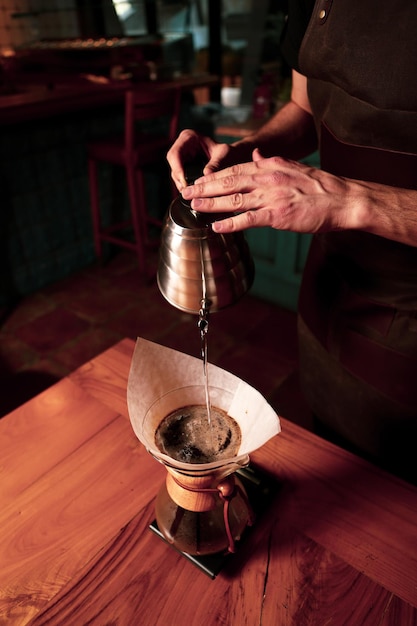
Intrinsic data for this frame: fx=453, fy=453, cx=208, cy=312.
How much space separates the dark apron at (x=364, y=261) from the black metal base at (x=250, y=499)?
45 cm

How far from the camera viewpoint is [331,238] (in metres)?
1.26

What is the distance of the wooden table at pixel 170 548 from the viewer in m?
0.79

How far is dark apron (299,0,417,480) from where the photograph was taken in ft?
3.20

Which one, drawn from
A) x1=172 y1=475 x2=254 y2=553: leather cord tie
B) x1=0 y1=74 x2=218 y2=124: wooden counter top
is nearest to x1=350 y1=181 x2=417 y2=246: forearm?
x1=172 y1=475 x2=254 y2=553: leather cord tie

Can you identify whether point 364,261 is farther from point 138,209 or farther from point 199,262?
point 138,209

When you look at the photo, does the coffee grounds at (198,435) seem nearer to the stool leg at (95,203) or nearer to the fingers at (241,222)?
the fingers at (241,222)

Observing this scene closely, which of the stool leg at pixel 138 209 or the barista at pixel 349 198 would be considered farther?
the stool leg at pixel 138 209

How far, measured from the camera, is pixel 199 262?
803 mm

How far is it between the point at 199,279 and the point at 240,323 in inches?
89.2

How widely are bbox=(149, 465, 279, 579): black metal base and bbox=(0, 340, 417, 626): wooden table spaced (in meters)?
0.02

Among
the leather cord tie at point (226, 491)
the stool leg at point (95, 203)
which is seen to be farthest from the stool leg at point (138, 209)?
the leather cord tie at point (226, 491)

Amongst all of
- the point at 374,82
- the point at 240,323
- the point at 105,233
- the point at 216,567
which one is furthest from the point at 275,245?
the point at 216,567

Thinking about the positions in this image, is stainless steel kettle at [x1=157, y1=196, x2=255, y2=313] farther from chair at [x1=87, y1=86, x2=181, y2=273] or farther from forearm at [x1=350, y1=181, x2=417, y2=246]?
chair at [x1=87, y1=86, x2=181, y2=273]

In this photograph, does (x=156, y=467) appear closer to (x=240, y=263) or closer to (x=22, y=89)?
(x=240, y=263)
